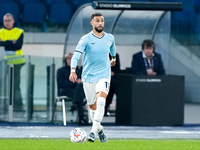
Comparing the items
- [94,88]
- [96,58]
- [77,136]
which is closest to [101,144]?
[77,136]

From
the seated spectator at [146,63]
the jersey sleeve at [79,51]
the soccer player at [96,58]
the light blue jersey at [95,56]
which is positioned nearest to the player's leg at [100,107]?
the soccer player at [96,58]

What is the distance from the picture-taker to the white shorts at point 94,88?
10.7m

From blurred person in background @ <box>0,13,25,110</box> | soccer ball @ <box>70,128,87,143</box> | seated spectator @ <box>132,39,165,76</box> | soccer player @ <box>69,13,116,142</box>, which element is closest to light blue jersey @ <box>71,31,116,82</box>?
soccer player @ <box>69,13,116,142</box>

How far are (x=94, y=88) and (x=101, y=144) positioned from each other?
103 centimetres

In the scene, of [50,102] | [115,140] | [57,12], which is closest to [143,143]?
[115,140]

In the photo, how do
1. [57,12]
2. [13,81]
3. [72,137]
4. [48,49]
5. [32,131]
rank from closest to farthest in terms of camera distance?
[72,137], [32,131], [13,81], [48,49], [57,12]

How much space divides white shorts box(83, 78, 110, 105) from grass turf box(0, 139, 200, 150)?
691mm

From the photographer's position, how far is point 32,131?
13.2 m

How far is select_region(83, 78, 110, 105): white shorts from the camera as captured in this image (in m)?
10.7

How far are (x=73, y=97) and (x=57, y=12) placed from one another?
15935 mm

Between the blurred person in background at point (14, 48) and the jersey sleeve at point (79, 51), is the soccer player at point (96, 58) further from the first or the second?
the blurred person in background at point (14, 48)

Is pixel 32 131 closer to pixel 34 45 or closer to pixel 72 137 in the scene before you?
pixel 72 137

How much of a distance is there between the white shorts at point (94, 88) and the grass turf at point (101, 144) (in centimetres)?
69

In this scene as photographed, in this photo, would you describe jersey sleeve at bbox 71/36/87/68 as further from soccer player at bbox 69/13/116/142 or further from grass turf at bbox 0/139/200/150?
grass turf at bbox 0/139/200/150
